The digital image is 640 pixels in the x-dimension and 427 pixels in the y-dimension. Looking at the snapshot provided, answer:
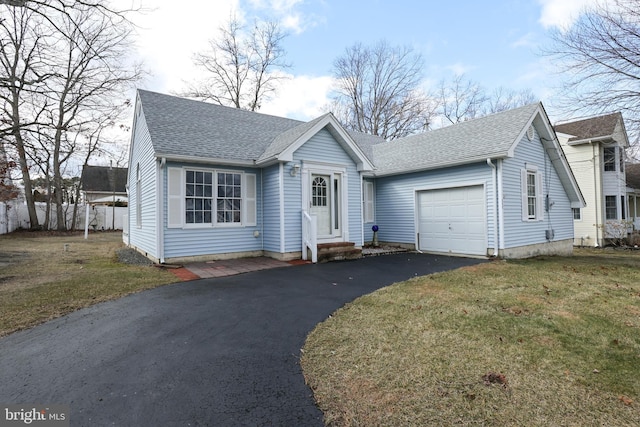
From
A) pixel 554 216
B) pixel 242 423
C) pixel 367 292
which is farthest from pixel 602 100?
pixel 242 423

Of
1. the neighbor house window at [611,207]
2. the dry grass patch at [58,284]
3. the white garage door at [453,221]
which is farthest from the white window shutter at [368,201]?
the neighbor house window at [611,207]

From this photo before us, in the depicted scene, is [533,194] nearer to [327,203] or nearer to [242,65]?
[327,203]

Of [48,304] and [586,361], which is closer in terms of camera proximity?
[586,361]

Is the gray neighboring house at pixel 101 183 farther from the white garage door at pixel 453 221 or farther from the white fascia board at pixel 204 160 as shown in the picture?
the white garage door at pixel 453 221

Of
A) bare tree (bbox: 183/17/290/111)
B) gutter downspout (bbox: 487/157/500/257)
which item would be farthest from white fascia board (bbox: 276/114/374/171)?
bare tree (bbox: 183/17/290/111)

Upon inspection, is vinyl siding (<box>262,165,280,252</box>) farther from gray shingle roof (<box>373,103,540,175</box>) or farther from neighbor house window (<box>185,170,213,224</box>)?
gray shingle roof (<box>373,103,540,175</box>)

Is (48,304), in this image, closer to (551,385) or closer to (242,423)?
(242,423)

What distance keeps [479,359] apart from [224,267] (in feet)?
21.6

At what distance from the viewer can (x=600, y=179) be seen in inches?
674

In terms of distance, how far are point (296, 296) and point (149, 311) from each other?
232cm

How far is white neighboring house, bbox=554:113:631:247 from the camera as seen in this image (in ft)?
54.8

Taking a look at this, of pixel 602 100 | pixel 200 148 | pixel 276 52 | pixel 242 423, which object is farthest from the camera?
pixel 276 52

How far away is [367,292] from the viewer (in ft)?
19.8

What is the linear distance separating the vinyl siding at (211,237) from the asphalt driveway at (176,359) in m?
3.13
